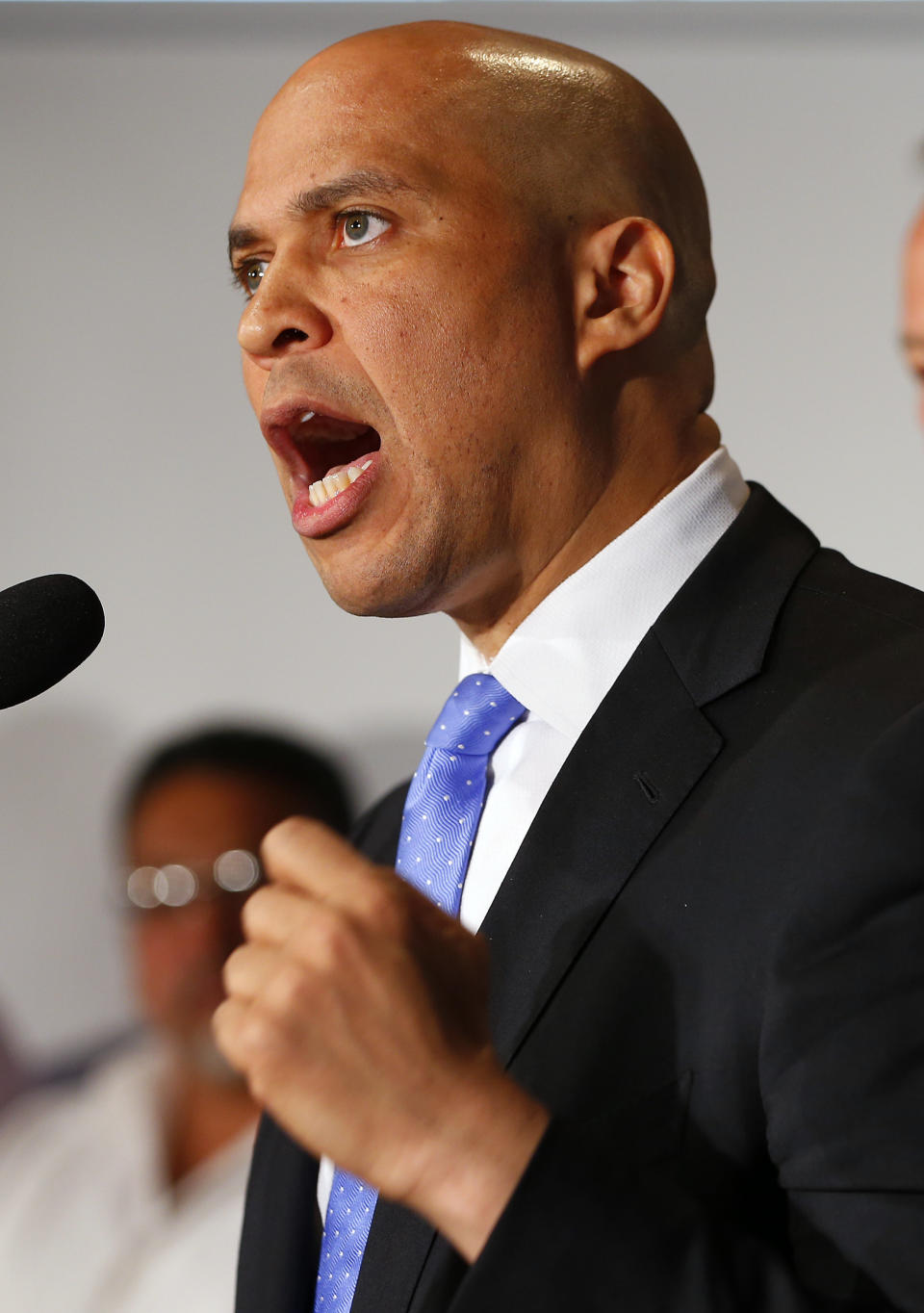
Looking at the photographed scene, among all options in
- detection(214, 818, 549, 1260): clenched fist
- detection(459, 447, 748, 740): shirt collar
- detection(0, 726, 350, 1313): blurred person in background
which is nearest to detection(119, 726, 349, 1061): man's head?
detection(0, 726, 350, 1313): blurred person in background

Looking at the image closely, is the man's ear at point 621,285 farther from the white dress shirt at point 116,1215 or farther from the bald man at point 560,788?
the white dress shirt at point 116,1215

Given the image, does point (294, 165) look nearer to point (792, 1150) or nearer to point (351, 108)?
point (351, 108)

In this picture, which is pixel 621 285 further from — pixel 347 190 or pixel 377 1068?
pixel 377 1068

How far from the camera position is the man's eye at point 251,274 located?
106 cm

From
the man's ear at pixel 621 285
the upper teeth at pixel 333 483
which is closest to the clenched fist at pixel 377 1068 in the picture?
the upper teeth at pixel 333 483

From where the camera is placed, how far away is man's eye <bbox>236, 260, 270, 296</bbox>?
106cm

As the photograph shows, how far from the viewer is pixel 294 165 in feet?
3.23

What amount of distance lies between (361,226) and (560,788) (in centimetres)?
40

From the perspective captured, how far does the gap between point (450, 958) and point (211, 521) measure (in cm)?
153

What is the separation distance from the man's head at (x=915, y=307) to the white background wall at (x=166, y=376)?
3.99 ft

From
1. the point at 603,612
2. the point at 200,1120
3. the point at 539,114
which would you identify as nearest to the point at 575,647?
the point at 603,612

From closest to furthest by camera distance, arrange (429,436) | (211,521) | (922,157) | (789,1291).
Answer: (789,1291) → (429,436) → (922,157) → (211,521)

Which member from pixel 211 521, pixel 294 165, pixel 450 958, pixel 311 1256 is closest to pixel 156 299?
pixel 211 521

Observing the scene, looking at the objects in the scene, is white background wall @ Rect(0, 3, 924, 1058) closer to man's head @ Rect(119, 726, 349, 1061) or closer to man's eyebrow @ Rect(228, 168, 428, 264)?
Result: man's head @ Rect(119, 726, 349, 1061)
